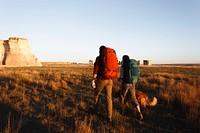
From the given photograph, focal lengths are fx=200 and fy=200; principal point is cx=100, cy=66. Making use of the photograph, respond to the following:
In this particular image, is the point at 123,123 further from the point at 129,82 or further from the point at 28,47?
the point at 28,47

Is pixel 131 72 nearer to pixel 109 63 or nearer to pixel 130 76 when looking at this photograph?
pixel 130 76

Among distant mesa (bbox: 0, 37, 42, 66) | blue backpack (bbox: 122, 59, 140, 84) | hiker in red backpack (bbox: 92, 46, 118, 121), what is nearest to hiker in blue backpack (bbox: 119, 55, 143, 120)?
blue backpack (bbox: 122, 59, 140, 84)

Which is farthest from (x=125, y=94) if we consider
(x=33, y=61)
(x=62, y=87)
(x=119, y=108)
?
(x=33, y=61)

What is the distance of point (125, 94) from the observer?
20.3 feet

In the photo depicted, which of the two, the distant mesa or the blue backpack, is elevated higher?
the distant mesa

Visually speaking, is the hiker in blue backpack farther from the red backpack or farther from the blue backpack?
the red backpack

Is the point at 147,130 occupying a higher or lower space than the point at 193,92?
lower

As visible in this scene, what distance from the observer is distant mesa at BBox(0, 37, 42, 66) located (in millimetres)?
58281

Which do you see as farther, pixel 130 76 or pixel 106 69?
pixel 130 76

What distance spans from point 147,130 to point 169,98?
302cm

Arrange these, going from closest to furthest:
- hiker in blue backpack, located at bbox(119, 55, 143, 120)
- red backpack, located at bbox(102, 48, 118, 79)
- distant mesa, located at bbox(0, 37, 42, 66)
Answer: red backpack, located at bbox(102, 48, 118, 79)
hiker in blue backpack, located at bbox(119, 55, 143, 120)
distant mesa, located at bbox(0, 37, 42, 66)

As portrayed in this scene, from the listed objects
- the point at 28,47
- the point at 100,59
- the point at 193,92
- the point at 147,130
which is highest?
the point at 28,47

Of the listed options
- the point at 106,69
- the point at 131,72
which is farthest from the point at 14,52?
the point at 106,69

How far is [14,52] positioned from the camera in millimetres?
59250
